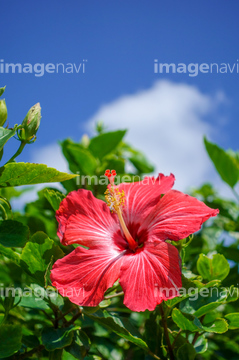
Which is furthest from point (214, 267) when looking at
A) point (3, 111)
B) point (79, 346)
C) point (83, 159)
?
point (83, 159)

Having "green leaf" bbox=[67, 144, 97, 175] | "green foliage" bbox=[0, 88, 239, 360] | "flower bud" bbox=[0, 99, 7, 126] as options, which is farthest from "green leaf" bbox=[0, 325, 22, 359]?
"green leaf" bbox=[67, 144, 97, 175]

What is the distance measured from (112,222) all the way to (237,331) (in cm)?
101

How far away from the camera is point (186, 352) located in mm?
1332

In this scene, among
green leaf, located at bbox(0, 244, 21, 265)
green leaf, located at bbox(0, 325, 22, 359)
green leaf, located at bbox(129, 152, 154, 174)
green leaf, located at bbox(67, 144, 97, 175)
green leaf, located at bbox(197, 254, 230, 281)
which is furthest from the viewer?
green leaf, located at bbox(129, 152, 154, 174)

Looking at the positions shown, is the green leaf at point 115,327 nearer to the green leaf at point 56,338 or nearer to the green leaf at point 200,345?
the green leaf at point 56,338

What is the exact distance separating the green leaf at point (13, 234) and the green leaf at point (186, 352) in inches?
27.0

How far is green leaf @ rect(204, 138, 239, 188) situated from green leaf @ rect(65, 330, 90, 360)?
152 cm

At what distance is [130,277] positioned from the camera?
1178 mm

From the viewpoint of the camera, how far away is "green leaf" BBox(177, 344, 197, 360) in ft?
4.33

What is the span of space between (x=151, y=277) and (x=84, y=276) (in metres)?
0.22

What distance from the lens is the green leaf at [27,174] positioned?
4.18 feet

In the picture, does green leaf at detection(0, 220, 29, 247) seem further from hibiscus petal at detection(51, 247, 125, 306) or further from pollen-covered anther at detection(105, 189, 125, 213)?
pollen-covered anther at detection(105, 189, 125, 213)

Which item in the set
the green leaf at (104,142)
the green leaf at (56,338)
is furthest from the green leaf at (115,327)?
the green leaf at (104,142)

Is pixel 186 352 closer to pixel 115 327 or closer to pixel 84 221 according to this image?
pixel 115 327
